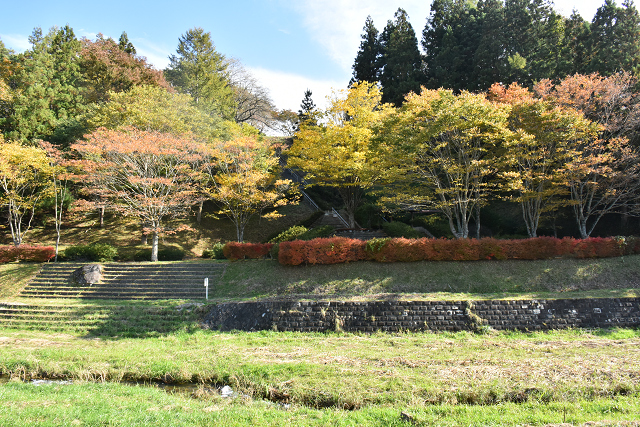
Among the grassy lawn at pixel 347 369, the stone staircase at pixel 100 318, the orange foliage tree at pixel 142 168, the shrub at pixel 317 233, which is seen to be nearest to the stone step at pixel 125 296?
the grassy lawn at pixel 347 369

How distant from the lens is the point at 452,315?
10641mm

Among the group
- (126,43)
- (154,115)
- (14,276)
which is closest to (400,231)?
(154,115)

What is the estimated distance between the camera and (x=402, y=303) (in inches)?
428

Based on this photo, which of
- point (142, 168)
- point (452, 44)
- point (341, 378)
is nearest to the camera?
point (341, 378)

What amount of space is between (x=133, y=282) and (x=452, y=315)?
43.2 feet

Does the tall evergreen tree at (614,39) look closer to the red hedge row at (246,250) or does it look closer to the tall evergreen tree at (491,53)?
the tall evergreen tree at (491,53)

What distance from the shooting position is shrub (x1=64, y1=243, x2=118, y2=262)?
18.1 meters

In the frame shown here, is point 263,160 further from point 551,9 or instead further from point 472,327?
point 551,9

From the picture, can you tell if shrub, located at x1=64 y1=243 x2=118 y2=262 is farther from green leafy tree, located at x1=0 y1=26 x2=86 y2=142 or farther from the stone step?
green leafy tree, located at x1=0 y1=26 x2=86 y2=142

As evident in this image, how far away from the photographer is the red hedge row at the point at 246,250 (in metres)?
16.8

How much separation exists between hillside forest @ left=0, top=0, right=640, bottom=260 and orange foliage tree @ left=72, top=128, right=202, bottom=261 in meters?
0.12

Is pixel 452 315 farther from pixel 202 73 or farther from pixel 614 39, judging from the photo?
pixel 202 73

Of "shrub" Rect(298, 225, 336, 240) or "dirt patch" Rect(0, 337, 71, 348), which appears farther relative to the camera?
"shrub" Rect(298, 225, 336, 240)

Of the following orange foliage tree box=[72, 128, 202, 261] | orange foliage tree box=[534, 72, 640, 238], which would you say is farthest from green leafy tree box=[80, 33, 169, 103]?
orange foliage tree box=[534, 72, 640, 238]
